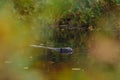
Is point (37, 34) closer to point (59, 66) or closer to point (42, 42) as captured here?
point (42, 42)

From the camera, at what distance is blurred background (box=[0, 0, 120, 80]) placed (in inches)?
108

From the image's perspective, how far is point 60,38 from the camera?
137 inches

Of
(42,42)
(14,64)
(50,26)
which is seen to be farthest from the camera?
(50,26)

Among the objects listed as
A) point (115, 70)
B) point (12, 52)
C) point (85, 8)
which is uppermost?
point (85, 8)

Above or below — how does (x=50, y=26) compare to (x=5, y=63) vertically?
above

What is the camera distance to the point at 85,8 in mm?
3633

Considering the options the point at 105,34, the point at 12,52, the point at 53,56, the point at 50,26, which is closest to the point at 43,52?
the point at 53,56

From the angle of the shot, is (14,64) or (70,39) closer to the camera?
(14,64)

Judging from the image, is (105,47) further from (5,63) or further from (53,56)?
(5,63)

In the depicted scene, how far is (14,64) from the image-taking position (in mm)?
2742

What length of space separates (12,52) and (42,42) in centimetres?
41

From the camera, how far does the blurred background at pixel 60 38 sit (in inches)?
108

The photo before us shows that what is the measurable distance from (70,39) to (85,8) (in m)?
0.40

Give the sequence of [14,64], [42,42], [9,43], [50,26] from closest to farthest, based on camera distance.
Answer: [14,64]
[9,43]
[42,42]
[50,26]
